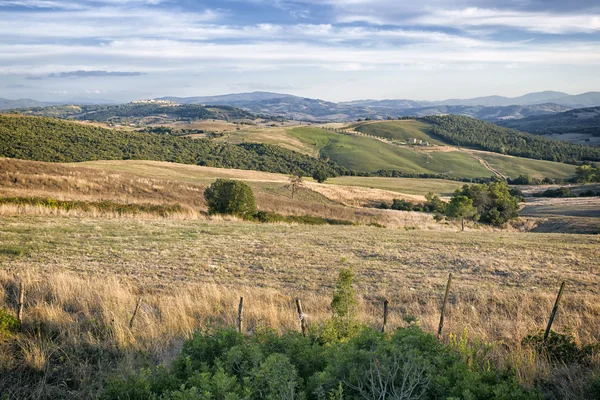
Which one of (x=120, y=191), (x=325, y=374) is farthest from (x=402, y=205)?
(x=325, y=374)

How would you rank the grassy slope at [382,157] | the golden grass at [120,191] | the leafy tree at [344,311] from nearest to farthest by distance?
the leafy tree at [344,311]
the golden grass at [120,191]
the grassy slope at [382,157]

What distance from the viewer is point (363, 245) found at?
21719 mm

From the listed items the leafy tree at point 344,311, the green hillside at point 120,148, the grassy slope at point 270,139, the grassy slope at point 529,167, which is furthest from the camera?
the grassy slope at point 270,139

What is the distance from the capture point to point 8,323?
6.93 m

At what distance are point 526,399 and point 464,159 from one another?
165 metres

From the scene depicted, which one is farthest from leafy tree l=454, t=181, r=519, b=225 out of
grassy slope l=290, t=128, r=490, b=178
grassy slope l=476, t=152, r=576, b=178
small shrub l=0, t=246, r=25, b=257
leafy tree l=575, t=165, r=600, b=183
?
grassy slope l=476, t=152, r=576, b=178

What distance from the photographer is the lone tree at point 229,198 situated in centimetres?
3253

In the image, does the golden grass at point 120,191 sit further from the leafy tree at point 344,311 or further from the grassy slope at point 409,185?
the grassy slope at point 409,185

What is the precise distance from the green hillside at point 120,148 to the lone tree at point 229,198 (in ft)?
169

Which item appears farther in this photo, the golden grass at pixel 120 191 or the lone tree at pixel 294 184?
the lone tree at pixel 294 184

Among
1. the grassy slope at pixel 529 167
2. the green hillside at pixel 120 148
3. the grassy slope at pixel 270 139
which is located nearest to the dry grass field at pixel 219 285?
the green hillside at pixel 120 148

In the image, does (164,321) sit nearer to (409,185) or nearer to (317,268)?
(317,268)

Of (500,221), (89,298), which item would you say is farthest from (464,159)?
(89,298)

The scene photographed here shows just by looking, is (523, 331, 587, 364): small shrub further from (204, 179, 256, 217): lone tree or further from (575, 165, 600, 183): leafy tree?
(575, 165, 600, 183): leafy tree
